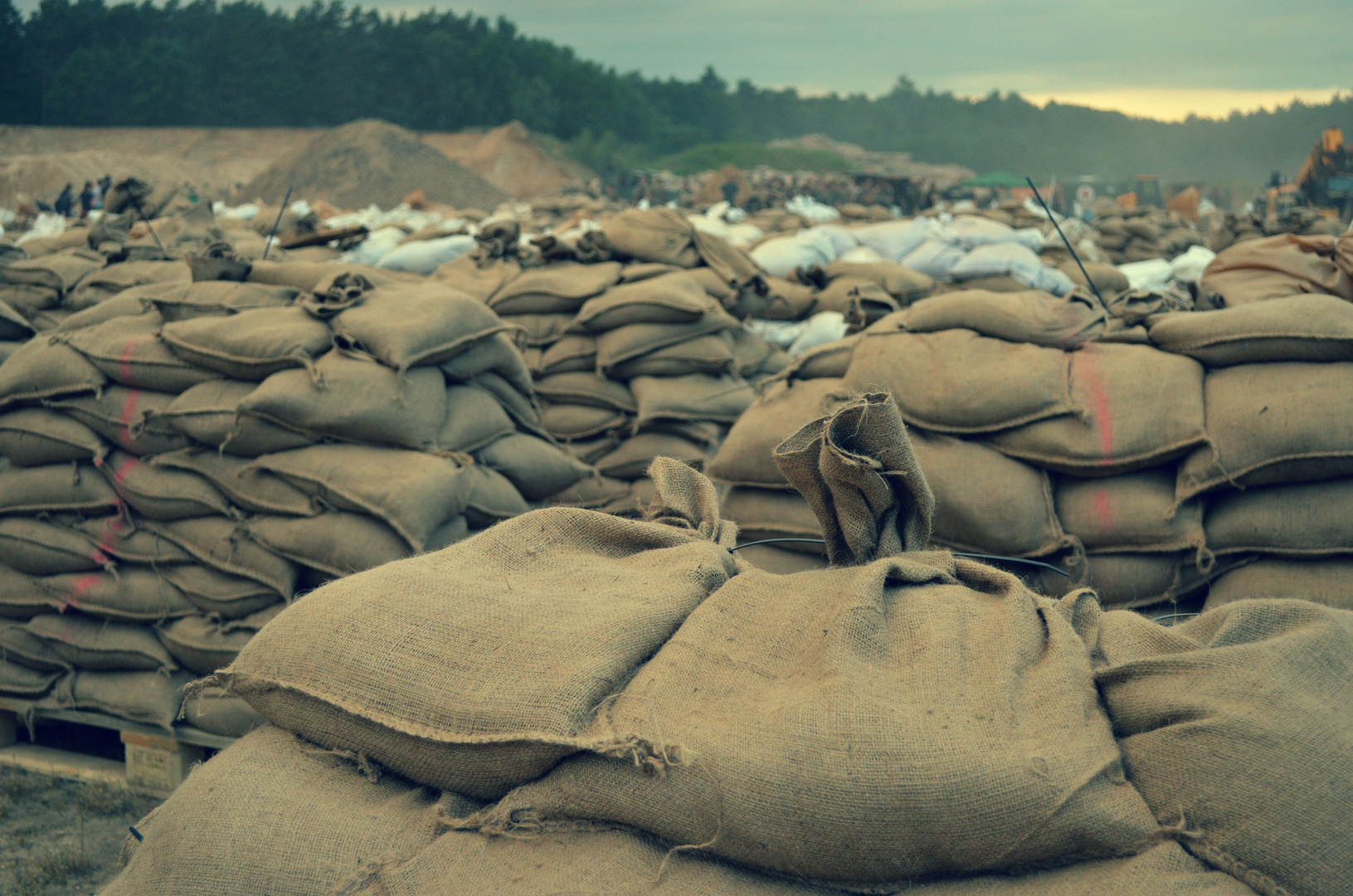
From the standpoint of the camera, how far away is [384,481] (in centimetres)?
297

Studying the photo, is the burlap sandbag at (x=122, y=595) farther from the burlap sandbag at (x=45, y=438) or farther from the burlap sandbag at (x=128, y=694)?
the burlap sandbag at (x=45, y=438)

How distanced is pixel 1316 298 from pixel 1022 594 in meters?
1.56

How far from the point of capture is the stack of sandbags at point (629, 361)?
4.27m

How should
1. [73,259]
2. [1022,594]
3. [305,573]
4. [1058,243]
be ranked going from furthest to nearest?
[1058,243] → [73,259] → [305,573] → [1022,594]

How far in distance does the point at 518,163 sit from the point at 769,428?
2989 cm

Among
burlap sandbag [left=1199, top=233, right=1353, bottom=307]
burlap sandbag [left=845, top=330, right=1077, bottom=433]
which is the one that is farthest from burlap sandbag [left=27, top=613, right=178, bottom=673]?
burlap sandbag [left=1199, top=233, right=1353, bottom=307]

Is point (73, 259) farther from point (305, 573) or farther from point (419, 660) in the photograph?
point (419, 660)

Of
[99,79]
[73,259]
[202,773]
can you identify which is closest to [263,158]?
[99,79]

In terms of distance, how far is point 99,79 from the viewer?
31578 mm

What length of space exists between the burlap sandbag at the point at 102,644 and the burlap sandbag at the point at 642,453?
178 centimetres

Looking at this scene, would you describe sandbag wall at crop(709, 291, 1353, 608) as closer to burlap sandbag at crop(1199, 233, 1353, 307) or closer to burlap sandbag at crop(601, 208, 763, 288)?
burlap sandbag at crop(1199, 233, 1353, 307)

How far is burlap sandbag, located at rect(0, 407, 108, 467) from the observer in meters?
3.20

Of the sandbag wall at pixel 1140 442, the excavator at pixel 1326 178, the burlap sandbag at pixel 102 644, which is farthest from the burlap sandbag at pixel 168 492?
the excavator at pixel 1326 178

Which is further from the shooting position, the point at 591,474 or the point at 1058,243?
the point at 1058,243
